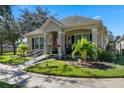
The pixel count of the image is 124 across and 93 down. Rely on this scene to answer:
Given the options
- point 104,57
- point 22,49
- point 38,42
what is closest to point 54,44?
point 38,42

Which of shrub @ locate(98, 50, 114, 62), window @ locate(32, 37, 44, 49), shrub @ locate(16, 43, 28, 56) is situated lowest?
shrub @ locate(98, 50, 114, 62)

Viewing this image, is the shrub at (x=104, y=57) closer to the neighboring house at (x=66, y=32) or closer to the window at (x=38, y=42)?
the neighboring house at (x=66, y=32)

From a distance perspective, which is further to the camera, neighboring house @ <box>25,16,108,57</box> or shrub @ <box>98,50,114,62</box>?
Answer: neighboring house @ <box>25,16,108,57</box>

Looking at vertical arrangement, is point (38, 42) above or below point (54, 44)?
above

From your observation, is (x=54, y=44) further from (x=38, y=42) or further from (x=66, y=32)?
(x=38, y=42)

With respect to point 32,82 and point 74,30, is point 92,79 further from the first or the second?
point 74,30

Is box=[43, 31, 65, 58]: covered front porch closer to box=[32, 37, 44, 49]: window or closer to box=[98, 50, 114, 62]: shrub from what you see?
box=[32, 37, 44, 49]: window

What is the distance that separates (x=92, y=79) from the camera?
12.5 m

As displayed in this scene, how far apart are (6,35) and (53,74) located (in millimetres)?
23662

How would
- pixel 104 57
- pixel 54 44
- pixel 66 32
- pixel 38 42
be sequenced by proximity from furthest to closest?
pixel 38 42
pixel 54 44
pixel 66 32
pixel 104 57

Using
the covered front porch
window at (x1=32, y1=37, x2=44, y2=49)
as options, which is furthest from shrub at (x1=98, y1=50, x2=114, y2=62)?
window at (x1=32, y1=37, x2=44, y2=49)

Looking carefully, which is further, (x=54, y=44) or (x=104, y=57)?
(x=54, y=44)

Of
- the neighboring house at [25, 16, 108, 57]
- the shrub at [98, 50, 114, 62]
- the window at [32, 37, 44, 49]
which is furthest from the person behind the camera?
the window at [32, 37, 44, 49]
